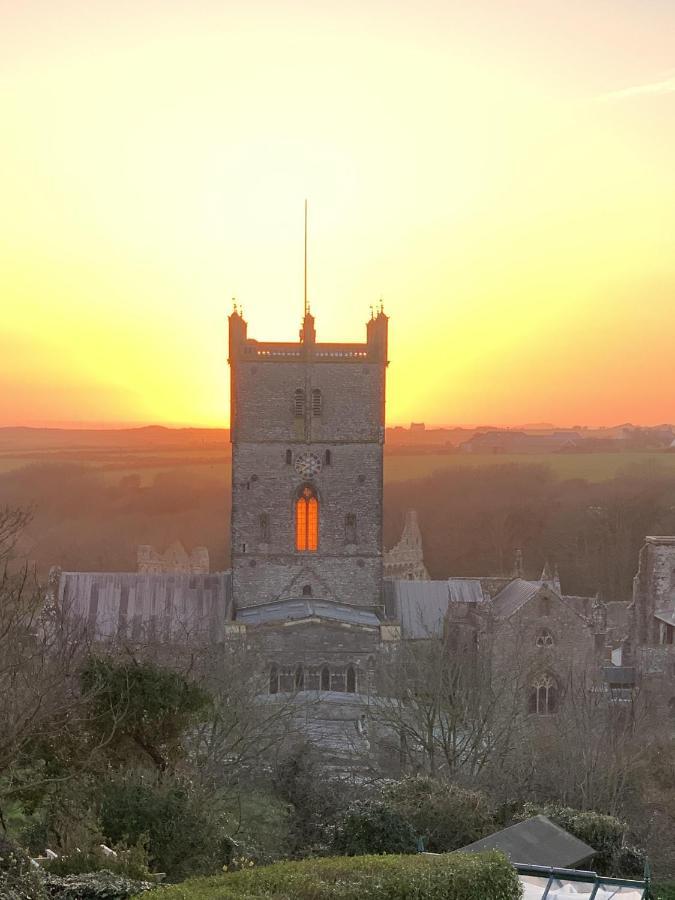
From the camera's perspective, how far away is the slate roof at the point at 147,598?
120 feet

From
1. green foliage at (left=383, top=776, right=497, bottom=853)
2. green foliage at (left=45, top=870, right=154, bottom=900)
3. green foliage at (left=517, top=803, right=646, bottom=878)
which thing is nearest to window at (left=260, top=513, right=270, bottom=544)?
green foliage at (left=383, top=776, right=497, bottom=853)

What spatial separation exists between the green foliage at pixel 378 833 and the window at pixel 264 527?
18812mm

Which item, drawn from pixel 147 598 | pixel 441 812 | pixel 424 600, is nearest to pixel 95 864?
pixel 441 812

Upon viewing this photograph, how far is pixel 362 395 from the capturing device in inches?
1500

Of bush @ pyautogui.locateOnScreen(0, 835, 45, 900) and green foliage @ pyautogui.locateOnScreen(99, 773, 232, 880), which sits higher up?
bush @ pyautogui.locateOnScreen(0, 835, 45, 900)

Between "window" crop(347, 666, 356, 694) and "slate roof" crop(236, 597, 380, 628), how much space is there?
1.82m

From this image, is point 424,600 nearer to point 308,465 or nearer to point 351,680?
point 351,680

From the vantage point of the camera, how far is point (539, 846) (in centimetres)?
1822

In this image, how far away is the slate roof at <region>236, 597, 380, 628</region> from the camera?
34281 mm

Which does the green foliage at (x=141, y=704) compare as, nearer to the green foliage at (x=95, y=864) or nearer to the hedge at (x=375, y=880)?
the green foliage at (x=95, y=864)

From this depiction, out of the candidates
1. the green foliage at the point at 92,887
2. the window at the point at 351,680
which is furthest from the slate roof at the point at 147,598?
the green foliage at the point at 92,887

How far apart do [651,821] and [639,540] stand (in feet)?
167

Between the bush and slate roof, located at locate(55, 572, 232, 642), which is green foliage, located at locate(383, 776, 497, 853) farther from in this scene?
slate roof, located at locate(55, 572, 232, 642)

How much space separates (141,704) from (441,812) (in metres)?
7.08
